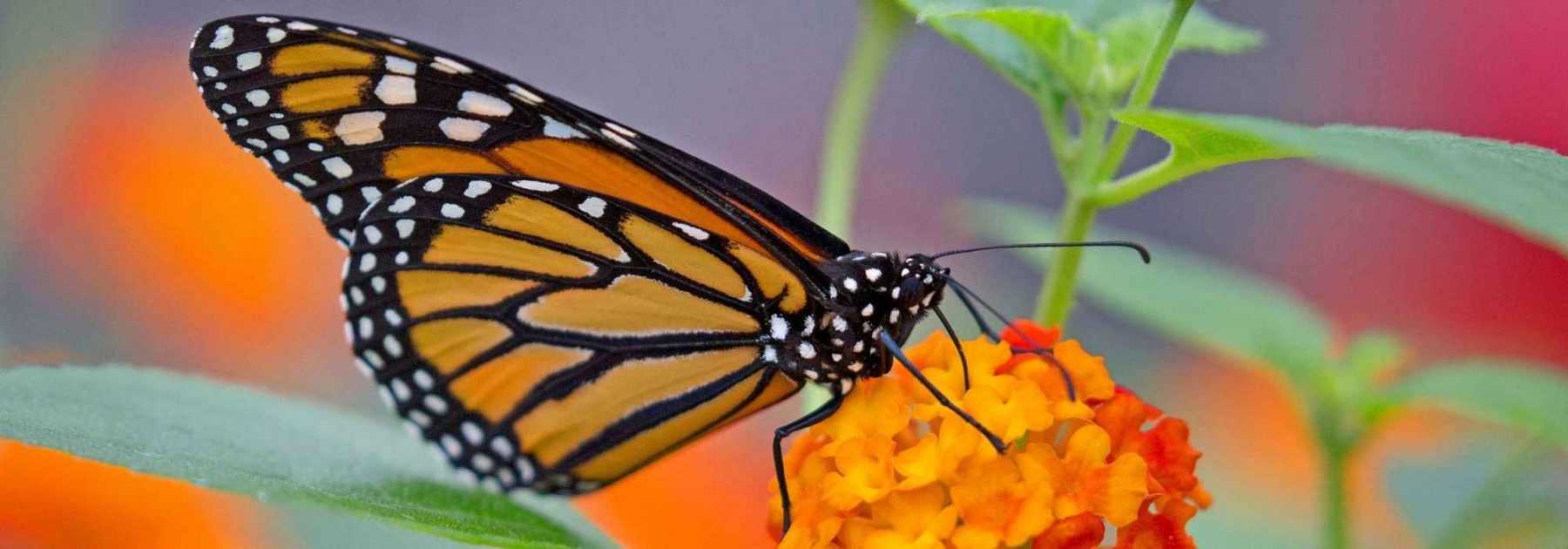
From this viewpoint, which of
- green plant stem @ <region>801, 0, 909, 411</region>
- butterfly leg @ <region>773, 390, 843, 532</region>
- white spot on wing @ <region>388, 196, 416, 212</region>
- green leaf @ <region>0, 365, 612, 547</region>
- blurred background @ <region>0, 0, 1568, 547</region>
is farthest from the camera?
blurred background @ <region>0, 0, 1568, 547</region>

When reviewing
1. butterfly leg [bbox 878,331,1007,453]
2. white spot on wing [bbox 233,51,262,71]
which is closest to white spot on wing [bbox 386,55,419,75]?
white spot on wing [bbox 233,51,262,71]

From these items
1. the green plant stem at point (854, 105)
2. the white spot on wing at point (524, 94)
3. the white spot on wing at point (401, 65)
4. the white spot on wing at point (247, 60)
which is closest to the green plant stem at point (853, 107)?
the green plant stem at point (854, 105)

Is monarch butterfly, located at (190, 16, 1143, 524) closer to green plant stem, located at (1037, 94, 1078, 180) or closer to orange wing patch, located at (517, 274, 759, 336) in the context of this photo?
orange wing patch, located at (517, 274, 759, 336)

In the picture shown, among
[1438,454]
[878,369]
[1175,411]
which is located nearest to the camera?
[878,369]

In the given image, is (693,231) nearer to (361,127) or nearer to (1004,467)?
(361,127)

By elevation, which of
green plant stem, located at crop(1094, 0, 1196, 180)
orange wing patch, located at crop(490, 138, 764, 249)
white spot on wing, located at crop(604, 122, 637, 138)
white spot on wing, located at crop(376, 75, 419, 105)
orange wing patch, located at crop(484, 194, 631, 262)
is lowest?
orange wing patch, located at crop(484, 194, 631, 262)

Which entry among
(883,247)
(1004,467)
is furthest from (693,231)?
(883,247)

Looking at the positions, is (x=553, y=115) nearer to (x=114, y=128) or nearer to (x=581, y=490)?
(x=581, y=490)

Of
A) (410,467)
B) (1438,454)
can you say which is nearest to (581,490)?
(410,467)
